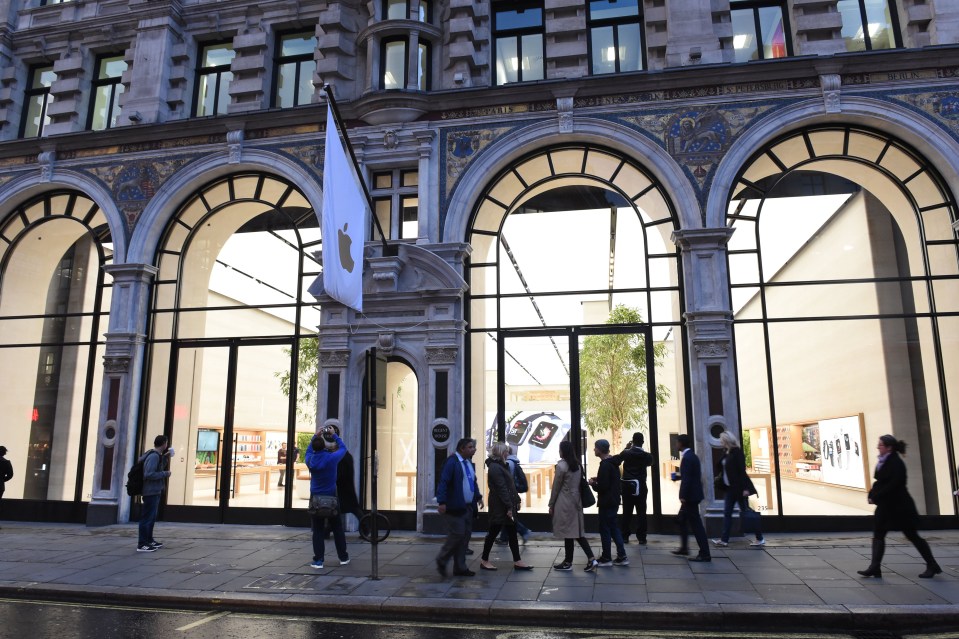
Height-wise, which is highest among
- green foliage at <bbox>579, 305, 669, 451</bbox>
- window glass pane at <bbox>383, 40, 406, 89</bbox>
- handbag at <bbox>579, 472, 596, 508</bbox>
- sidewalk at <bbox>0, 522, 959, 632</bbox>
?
window glass pane at <bbox>383, 40, 406, 89</bbox>

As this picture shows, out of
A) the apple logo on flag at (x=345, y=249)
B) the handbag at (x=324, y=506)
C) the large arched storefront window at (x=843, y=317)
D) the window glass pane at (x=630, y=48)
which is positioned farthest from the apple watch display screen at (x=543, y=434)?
the window glass pane at (x=630, y=48)

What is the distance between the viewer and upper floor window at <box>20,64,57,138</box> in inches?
682

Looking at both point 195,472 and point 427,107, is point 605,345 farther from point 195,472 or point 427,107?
point 195,472

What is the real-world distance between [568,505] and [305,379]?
7264mm

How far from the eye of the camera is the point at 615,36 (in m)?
14.5

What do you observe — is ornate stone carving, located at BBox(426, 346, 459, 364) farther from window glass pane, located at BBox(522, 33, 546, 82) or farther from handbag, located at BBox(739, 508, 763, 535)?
window glass pane, located at BBox(522, 33, 546, 82)

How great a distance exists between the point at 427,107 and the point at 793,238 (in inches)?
309

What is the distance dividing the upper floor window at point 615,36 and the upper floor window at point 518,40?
3.75 ft

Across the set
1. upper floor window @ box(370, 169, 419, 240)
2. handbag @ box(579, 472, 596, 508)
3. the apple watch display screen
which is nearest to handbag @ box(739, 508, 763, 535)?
handbag @ box(579, 472, 596, 508)

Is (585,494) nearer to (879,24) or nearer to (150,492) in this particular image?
(150,492)

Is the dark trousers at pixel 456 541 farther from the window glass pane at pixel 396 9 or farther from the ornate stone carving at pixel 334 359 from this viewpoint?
the window glass pane at pixel 396 9

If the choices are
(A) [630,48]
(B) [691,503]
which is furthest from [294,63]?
Result: (B) [691,503]

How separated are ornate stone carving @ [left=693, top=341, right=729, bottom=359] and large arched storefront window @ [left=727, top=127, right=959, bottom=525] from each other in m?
0.59

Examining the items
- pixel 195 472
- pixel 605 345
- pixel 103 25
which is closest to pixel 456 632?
pixel 605 345
